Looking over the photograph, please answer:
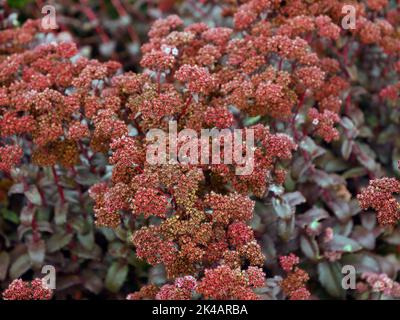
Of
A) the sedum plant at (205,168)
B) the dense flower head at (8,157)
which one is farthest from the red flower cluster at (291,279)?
the dense flower head at (8,157)

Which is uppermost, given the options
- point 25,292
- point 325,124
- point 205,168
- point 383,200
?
point 325,124

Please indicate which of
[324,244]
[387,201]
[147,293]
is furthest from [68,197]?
[387,201]

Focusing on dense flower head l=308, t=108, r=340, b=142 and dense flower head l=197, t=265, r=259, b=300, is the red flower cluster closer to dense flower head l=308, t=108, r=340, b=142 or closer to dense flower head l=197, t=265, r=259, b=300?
dense flower head l=197, t=265, r=259, b=300

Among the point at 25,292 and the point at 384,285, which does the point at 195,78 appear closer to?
the point at 25,292

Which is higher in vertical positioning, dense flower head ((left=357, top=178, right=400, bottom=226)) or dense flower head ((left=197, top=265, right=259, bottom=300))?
dense flower head ((left=357, top=178, right=400, bottom=226))

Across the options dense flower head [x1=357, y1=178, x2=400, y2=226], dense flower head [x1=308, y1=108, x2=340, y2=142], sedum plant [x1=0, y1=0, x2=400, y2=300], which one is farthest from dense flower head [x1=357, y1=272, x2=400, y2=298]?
dense flower head [x1=308, y1=108, x2=340, y2=142]

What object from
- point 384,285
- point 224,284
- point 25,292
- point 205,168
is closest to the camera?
point 224,284

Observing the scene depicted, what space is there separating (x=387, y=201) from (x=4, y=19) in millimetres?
2535

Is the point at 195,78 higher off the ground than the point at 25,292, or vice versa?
the point at 195,78

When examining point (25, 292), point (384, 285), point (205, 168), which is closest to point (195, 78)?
point (205, 168)

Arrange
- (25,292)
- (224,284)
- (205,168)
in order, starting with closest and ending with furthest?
(224,284)
(25,292)
(205,168)

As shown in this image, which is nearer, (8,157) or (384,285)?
(8,157)
